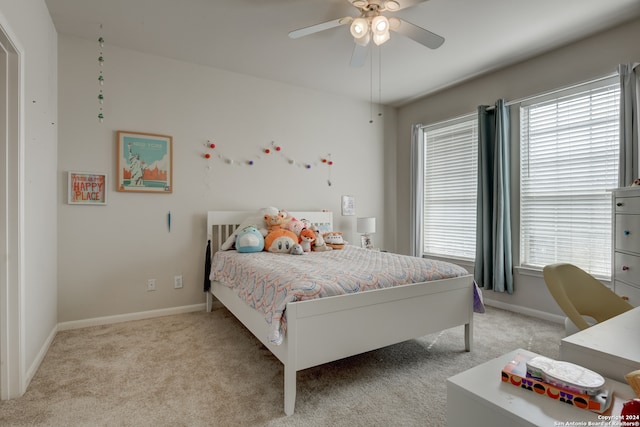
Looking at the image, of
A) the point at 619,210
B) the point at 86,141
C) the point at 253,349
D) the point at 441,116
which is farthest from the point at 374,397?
the point at 441,116

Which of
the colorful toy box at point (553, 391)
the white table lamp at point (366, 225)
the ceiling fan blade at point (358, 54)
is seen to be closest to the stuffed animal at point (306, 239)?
the white table lamp at point (366, 225)

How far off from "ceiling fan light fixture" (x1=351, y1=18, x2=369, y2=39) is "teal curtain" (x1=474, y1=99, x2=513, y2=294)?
2048 millimetres

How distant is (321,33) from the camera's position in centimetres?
290

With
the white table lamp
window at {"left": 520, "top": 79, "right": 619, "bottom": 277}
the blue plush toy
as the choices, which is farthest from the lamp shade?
window at {"left": 520, "top": 79, "right": 619, "bottom": 277}

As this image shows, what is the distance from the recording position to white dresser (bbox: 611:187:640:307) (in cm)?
208

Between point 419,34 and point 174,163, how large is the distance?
8.47 ft

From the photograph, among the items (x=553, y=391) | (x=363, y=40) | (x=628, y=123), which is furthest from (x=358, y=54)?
(x=553, y=391)

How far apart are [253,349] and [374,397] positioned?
1045 millimetres

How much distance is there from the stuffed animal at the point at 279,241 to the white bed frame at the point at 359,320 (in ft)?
2.12

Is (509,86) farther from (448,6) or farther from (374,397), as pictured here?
(374,397)

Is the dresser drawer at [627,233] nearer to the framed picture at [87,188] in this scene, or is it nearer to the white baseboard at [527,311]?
the white baseboard at [527,311]

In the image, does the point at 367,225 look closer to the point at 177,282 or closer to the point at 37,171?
the point at 177,282

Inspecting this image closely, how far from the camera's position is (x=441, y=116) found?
4.32 metres

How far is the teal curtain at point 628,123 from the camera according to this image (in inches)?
103
